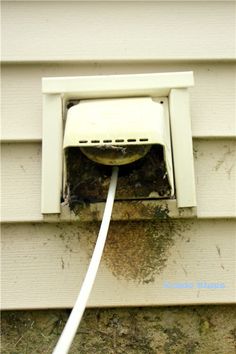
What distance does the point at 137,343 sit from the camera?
960mm

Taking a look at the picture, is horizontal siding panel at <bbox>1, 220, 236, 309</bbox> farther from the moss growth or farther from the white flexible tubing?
the white flexible tubing

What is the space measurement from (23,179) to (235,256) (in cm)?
50

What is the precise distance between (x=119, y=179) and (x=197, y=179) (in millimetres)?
184

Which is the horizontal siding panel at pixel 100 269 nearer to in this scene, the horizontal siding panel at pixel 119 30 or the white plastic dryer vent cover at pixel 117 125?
the white plastic dryer vent cover at pixel 117 125

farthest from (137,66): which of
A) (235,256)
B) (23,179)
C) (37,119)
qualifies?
(235,256)

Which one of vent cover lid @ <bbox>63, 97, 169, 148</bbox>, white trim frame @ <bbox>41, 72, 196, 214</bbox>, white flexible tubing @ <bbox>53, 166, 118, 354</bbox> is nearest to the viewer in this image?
white flexible tubing @ <bbox>53, 166, 118, 354</bbox>

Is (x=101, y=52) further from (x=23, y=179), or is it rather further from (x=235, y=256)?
(x=235, y=256)

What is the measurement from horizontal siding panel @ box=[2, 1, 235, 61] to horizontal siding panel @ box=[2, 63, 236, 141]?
23mm

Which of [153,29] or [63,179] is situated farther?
[153,29]

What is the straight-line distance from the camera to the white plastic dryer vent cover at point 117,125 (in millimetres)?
825

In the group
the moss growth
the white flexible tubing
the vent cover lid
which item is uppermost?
the vent cover lid

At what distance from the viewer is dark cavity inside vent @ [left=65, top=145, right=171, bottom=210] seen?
92 centimetres

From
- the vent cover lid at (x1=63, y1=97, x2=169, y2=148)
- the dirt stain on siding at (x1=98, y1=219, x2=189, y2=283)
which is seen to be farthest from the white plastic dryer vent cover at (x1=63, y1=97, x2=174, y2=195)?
the dirt stain on siding at (x1=98, y1=219, x2=189, y2=283)

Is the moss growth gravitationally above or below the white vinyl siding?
below
